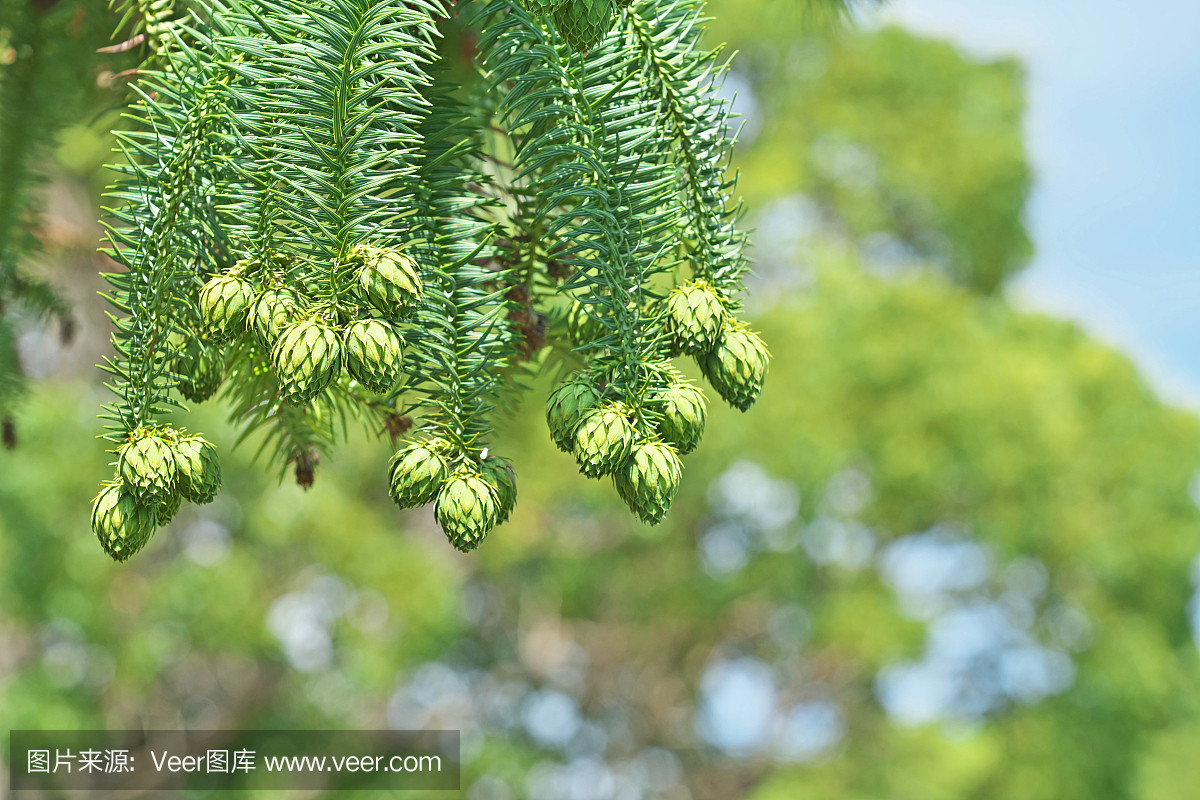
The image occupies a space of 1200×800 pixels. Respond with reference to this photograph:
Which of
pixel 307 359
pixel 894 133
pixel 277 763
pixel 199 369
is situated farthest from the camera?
pixel 894 133

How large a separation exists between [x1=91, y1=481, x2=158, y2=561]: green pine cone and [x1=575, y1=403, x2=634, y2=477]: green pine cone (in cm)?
23

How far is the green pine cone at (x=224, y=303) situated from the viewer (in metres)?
0.47

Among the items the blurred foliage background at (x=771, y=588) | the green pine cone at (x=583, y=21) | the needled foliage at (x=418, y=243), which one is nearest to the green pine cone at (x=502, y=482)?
the needled foliage at (x=418, y=243)

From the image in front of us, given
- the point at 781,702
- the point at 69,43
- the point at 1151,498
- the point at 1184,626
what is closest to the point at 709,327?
the point at 69,43

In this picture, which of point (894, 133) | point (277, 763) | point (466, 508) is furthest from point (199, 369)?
point (894, 133)

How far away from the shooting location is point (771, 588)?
5.85m

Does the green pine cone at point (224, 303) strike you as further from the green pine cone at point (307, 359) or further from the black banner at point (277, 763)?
the black banner at point (277, 763)

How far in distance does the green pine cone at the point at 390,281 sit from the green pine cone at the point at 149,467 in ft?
0.47

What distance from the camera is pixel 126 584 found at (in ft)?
14.8

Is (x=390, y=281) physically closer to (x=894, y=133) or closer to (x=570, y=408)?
(x=570, y=408)

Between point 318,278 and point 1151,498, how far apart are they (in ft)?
23.7

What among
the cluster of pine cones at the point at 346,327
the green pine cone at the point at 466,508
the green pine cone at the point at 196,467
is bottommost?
the green pine cone at the point at 466,508

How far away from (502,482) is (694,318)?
14 centimetres

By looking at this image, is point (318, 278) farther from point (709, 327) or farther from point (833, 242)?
point (833, 242)
